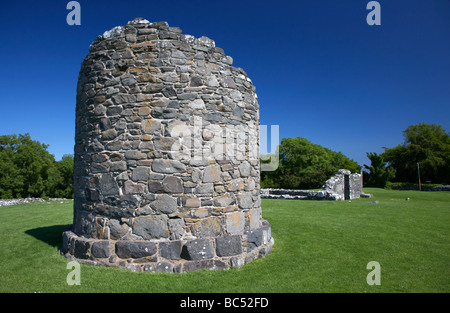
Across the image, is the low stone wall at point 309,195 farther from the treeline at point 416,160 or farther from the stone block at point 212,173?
the treeline at point 416,160

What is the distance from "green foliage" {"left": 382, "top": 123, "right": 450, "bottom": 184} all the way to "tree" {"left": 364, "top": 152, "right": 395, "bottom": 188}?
9241 mm

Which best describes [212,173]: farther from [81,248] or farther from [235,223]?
[81,248]

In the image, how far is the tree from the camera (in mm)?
34062

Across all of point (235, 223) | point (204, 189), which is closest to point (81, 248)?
point (204, 189)

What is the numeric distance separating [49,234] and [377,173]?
38.1 metres

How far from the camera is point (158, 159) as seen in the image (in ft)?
16.9

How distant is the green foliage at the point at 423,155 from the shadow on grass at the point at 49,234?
4830 centimetres

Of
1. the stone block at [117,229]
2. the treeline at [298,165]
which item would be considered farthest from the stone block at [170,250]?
the treeline at [298,165]

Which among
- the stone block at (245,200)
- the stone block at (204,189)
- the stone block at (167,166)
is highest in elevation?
the stone block at (167,166)

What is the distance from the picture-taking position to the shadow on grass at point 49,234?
6966mm

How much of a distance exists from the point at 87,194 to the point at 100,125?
1.57 metres

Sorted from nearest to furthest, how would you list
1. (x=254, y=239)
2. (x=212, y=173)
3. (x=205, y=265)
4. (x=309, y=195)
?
(x=205, y=265)
(x=212, y=173)
(x=254, y=239)
(x=309, y=195)

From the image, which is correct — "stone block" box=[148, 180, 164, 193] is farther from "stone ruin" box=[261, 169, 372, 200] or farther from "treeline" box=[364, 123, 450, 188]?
"treeline" box=[364, 123, 450, 188]
